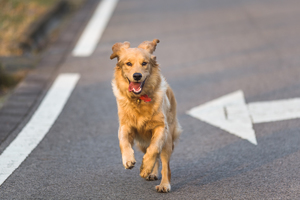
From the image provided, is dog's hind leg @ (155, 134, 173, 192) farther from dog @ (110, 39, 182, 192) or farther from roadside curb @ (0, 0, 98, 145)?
roadside curb @ (0, 0, 98, 145)

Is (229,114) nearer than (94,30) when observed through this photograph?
Yes

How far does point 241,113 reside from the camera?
7.14 m

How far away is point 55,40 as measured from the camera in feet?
39.2

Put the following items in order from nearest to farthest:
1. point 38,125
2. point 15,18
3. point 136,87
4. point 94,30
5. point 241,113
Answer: point 136,87, point 38,125, point 241,113, point 94,30, point 15,18

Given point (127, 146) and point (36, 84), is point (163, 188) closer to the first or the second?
point (127, 146)

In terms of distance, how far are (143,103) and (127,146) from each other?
0.51 metres

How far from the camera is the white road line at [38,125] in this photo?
5570mm

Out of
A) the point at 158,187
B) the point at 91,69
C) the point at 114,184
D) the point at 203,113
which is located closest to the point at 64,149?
the point at 114,184

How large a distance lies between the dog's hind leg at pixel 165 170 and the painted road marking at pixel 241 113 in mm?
1518

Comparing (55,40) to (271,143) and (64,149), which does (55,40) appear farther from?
(271,143)

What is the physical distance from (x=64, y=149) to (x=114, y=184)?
4.19 feet

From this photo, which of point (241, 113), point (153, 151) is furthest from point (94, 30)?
point (153, 151)

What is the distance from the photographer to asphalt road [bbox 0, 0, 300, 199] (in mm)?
4938

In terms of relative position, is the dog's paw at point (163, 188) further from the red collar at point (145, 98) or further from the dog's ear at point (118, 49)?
the dog's ear at point (118, 49)
